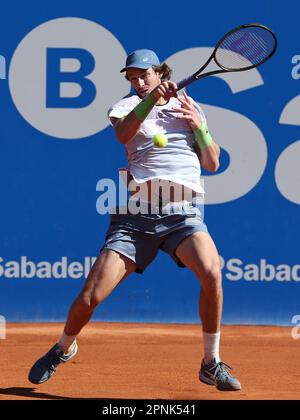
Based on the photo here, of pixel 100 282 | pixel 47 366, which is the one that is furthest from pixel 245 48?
pixel 47 366

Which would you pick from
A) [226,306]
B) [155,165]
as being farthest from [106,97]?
[155,165]

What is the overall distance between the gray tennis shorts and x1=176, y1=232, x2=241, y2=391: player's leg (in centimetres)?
5

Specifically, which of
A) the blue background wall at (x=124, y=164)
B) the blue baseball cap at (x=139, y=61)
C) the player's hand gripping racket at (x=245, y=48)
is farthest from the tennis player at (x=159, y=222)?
the blue background wall at (x=124, y=164)

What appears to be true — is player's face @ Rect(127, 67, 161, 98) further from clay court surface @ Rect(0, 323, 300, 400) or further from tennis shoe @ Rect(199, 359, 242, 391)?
clay court surface @ Rect(0, 323, 300, 400)

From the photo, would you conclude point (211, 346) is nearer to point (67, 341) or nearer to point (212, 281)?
point (212, 281)

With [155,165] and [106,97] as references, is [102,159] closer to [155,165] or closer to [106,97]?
[106,97]

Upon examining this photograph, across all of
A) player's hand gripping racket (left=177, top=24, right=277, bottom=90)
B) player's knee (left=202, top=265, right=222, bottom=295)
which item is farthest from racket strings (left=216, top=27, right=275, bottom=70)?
player's knee (left=202, top=265, right=222, bottom=295)

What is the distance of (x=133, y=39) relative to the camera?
635cm

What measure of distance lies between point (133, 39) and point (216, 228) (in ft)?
4.64

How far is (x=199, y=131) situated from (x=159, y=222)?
431 mm

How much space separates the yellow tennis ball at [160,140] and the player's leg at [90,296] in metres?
0.50

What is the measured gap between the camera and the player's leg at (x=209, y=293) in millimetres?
3949

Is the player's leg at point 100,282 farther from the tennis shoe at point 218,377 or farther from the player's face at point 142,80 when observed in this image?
the player's face at point 142,80

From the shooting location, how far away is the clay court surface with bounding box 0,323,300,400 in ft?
13.8
